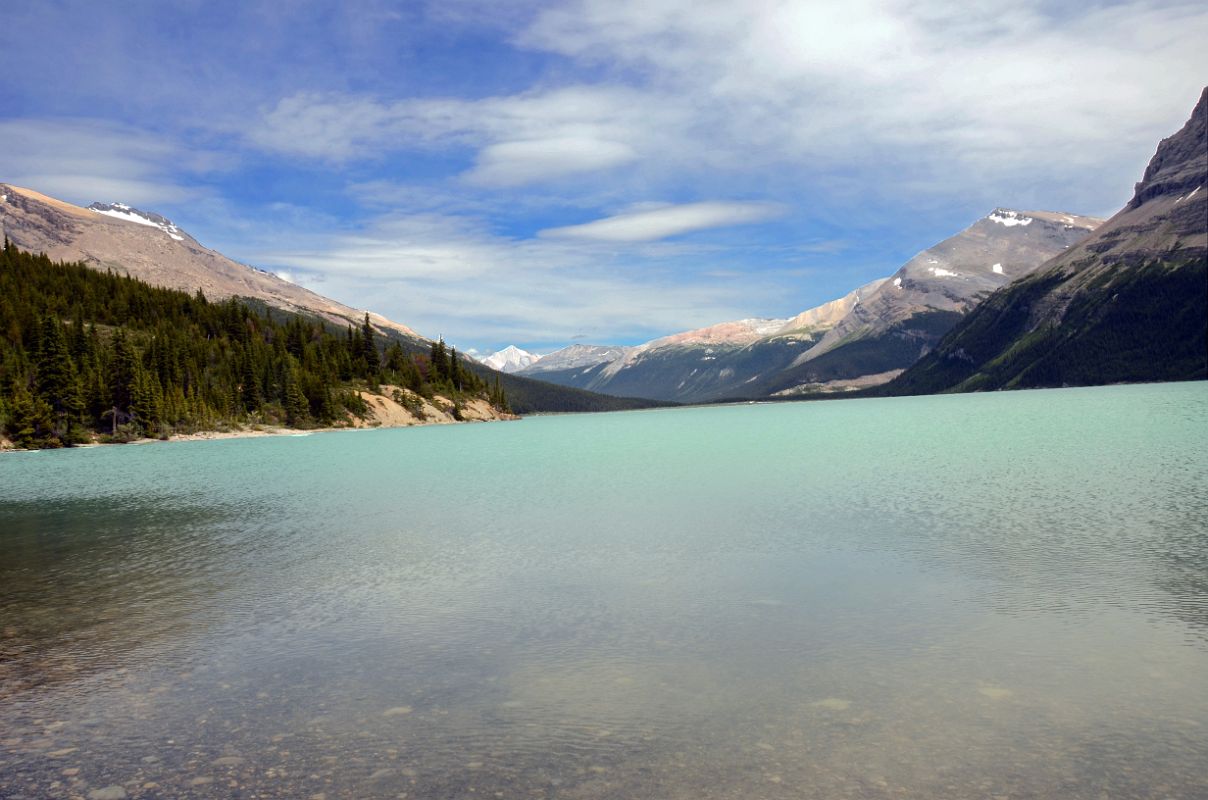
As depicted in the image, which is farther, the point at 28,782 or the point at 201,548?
the point at 201,548

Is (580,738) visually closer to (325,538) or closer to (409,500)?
(325,538)

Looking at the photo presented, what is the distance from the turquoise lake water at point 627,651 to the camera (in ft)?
42.2

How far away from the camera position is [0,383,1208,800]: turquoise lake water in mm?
12859

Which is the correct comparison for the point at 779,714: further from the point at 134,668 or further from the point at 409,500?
the point at 409,500

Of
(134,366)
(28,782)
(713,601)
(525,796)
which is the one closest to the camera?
(525,796)

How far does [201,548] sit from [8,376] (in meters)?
141

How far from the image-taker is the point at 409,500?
2132 inches

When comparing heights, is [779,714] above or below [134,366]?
below

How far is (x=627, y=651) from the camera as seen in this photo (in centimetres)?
1931

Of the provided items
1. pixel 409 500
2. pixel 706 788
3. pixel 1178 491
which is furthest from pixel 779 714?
pixel 409 500

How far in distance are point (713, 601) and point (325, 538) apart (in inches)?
893

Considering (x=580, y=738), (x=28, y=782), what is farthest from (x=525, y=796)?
(x=28, y=782)

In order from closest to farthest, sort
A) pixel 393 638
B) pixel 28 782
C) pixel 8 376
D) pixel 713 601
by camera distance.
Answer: pixel 28 782
pixel 393 638
pixel 713 601
pixel 8 376

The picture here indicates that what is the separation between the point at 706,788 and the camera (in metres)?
12.1
